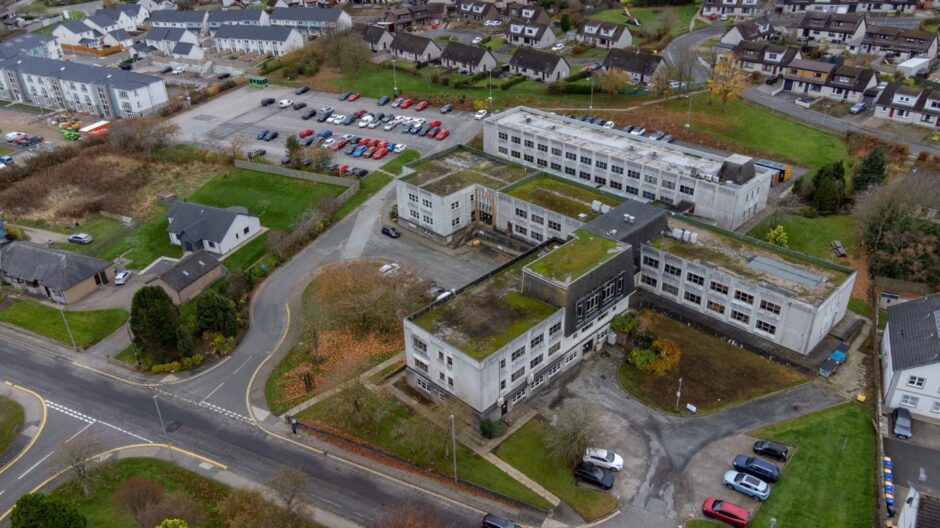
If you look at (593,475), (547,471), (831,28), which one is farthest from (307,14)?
(593,475)

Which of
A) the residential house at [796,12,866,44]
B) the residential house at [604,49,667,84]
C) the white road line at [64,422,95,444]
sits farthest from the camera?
the residential house at [796,12,866,44]

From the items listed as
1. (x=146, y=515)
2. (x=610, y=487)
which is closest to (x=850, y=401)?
(x=610, y=487)

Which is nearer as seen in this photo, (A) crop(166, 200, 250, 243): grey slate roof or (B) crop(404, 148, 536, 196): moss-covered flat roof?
(A) crop(166, 200, 250, 243): grey slate roof

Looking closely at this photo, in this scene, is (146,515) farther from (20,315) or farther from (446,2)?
(446,2)

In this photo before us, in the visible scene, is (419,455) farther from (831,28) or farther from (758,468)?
(831,28)

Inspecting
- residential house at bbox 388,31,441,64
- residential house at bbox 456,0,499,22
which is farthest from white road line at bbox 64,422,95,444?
residential house at bbox 456,0,499,22

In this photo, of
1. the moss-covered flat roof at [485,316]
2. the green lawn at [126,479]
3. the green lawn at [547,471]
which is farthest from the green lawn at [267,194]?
the green lawn at [547,471]

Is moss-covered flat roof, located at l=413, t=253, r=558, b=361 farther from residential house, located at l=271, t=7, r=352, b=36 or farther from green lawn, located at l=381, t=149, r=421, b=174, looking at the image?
residential house, located at l=271, t=7, r=352, b=36
